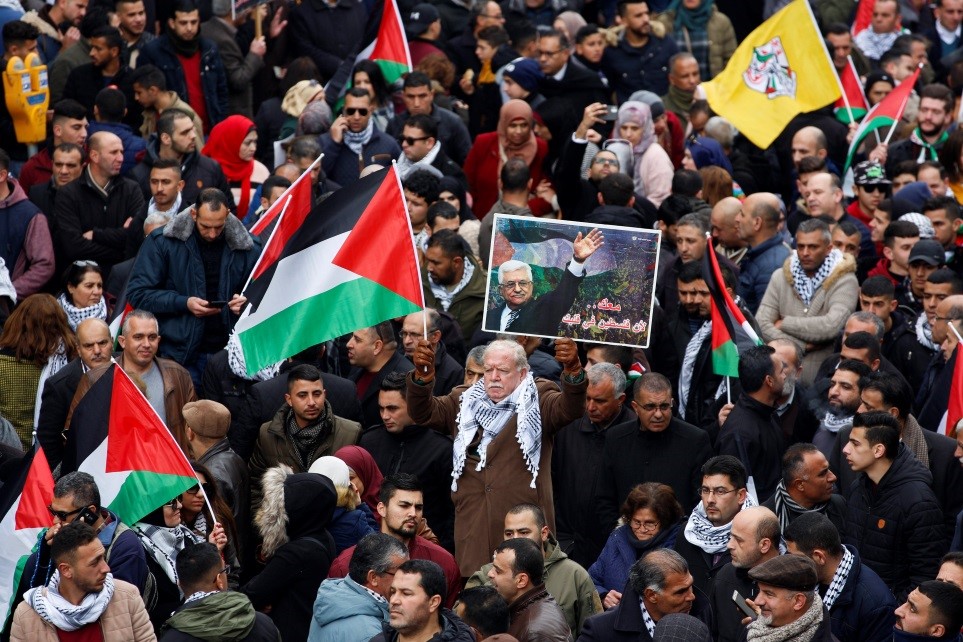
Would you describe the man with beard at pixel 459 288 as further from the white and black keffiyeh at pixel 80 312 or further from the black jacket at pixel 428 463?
the white and black keffiyeh at pixel 80 312

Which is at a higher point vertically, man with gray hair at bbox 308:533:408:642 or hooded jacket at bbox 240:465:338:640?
man with gray hair at bbox 308:533:408:642

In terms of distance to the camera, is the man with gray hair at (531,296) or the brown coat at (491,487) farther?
the man with gray hair at (531,296)

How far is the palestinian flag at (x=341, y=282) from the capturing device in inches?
392

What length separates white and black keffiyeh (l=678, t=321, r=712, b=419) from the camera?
11719 millimetres

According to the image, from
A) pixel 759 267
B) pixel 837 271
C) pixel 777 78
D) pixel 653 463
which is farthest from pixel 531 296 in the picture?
pixel 777 78

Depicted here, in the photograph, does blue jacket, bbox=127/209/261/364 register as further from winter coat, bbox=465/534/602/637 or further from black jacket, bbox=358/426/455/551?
winter coat, bbox=465/534/602/637

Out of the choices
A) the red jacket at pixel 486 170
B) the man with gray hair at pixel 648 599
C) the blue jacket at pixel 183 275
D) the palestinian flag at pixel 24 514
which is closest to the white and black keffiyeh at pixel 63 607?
the palestinian flag at pixel 24 514

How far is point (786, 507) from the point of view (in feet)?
A: 31.9

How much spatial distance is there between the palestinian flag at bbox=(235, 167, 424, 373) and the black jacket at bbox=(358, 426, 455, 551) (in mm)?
1163

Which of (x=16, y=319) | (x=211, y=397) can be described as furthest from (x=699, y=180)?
(x=16, y=319)

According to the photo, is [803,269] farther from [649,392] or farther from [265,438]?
[265,438]

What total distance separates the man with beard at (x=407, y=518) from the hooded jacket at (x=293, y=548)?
5.5 inches

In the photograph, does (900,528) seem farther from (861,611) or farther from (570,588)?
(570,588)

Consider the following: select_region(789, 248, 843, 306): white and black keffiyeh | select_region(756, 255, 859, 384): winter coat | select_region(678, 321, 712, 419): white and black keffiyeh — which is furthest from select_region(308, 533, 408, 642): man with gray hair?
select_region(789, 248, 843, 306): white and black keffiyeh
